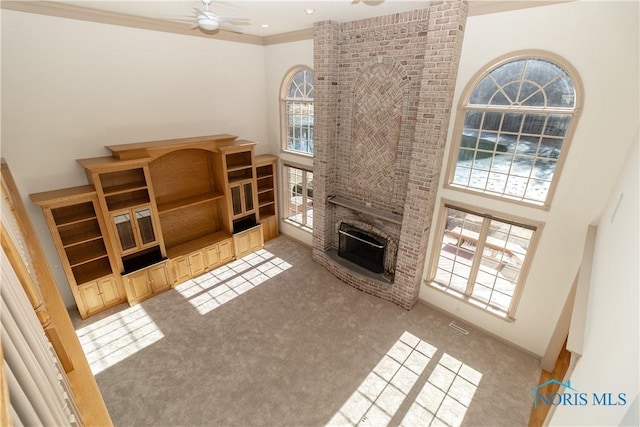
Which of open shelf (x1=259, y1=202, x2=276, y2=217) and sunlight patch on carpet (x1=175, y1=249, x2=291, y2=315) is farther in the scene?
open shelf (x1=259, y1=202, x2=276, y2=217)

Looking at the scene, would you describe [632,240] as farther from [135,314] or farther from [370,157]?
[135,314]

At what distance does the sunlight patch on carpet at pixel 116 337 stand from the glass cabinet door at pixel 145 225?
1233mm

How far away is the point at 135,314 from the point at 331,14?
5.87 meters

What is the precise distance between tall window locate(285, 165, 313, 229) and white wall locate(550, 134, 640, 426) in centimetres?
537

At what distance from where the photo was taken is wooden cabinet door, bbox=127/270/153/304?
517 cm

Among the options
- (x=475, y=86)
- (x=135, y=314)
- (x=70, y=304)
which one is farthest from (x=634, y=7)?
(x=70, y=304)

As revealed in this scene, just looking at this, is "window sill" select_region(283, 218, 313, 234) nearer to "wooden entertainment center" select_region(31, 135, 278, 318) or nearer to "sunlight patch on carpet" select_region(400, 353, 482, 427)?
"wooden entertainment center" select_region(31, 135, 278, 318)

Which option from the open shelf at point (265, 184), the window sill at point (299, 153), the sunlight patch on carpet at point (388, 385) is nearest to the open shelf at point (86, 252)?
the open shelf at point (265, 184)

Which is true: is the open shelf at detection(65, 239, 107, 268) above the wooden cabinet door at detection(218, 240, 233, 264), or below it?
above

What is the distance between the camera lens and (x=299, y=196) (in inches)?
285

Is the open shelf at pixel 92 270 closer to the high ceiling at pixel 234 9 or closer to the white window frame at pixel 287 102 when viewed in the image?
the high ceiling at pixel 234 9

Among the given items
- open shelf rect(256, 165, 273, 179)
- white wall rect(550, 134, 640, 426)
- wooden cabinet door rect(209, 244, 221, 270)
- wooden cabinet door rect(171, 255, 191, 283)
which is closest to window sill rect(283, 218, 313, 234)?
open shelf rect(256, 165, 273, 179)

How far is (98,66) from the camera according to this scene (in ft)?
14.8

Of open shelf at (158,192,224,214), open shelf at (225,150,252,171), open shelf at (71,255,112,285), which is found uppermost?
open shelf at (225,150,252,171)
